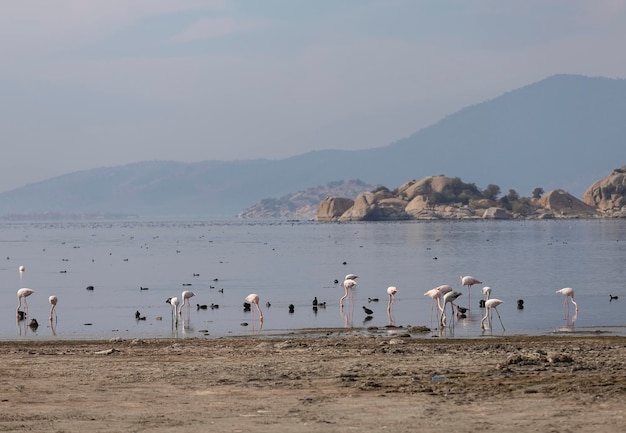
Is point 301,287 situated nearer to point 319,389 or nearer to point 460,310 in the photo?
point 460,310

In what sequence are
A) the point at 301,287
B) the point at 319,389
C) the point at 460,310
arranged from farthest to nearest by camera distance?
1. the point at 301,287
2. the point at 460,310
3. the point at 319,389

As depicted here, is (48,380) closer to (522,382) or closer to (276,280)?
(522,382)

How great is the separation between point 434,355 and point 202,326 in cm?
1425

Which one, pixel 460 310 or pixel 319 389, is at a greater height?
pixel 319 389

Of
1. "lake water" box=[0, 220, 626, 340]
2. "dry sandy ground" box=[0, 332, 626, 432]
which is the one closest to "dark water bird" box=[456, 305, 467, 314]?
"lake water" box=[0, 220, 626, 340]

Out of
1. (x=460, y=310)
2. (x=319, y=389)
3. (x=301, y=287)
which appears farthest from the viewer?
(x=301, y=287)

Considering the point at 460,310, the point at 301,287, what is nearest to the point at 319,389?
the point at 460,310

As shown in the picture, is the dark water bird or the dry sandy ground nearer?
the dry sandy ground

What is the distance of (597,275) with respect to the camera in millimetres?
58281

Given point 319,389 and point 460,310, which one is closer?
point 319,389

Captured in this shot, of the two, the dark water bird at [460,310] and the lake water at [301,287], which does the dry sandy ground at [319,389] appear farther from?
the dark water bird at [460,310]

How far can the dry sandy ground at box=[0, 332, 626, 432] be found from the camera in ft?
46.6

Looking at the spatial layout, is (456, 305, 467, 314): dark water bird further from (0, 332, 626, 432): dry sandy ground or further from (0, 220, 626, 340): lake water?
(0, 332, 626, 432): dry sandy ground

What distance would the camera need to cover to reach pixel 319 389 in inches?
674
